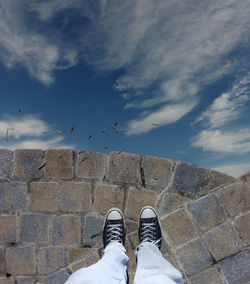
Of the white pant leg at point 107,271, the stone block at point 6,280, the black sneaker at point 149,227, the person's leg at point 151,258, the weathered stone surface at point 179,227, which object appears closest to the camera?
the white pant leg at point 107,271

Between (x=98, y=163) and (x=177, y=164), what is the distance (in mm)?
811

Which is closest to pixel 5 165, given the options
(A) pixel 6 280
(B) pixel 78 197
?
(B) pixel 78 197

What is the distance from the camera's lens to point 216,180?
8.92 ft

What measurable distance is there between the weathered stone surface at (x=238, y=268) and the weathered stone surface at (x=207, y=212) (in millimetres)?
368

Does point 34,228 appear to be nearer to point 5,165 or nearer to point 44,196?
point 44,196

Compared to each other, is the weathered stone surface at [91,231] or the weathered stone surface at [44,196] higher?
the weathered stone surface at [44,196]

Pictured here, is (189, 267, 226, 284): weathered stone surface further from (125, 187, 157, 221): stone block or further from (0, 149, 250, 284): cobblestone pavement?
(125, 187, 157, 221): stone block

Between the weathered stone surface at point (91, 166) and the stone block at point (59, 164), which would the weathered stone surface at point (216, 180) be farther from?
the stone block at point (59, 164)

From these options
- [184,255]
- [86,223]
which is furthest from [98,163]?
[184,255]

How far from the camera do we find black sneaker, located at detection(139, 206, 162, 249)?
8.30ft

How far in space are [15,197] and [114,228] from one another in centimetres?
108

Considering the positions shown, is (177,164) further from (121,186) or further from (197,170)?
(121,186)

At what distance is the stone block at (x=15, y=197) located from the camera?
274 centimetres

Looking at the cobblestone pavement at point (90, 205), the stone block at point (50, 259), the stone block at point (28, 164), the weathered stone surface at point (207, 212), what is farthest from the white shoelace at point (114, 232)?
the stone block at point (28, 164)
